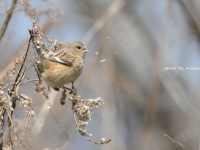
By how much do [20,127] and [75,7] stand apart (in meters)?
5.79

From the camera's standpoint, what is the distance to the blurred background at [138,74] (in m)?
6.30

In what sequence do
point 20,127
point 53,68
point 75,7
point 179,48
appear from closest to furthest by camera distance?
point 20,127 → point 53,68 → point 179,48 → point 75,7

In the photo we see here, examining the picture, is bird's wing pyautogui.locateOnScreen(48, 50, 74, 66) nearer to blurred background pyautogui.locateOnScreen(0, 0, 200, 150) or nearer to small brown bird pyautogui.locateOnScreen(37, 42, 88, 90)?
small brown bird pyautogui.locateOnScreen(37, 42, 88, 90)

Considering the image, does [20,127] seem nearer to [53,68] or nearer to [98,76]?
[53,68]

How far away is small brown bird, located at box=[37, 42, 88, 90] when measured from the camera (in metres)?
3.62

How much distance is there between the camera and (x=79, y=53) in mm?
4168

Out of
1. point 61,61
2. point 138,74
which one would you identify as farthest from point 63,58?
point 138,74

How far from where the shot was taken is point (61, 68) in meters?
3.78

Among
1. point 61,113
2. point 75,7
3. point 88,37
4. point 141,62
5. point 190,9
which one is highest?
point 75,7

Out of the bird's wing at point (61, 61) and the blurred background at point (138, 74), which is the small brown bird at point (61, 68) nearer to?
the bird's wing at point (61, 61)

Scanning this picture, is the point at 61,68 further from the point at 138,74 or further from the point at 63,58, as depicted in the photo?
the point at 138,74

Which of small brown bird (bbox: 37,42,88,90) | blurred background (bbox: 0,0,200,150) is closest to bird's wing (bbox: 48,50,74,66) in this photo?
small brown bird (bbox: 37,42,88,90)

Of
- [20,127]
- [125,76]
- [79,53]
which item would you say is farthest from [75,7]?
[20,127]

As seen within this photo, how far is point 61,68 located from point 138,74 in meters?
5.29
